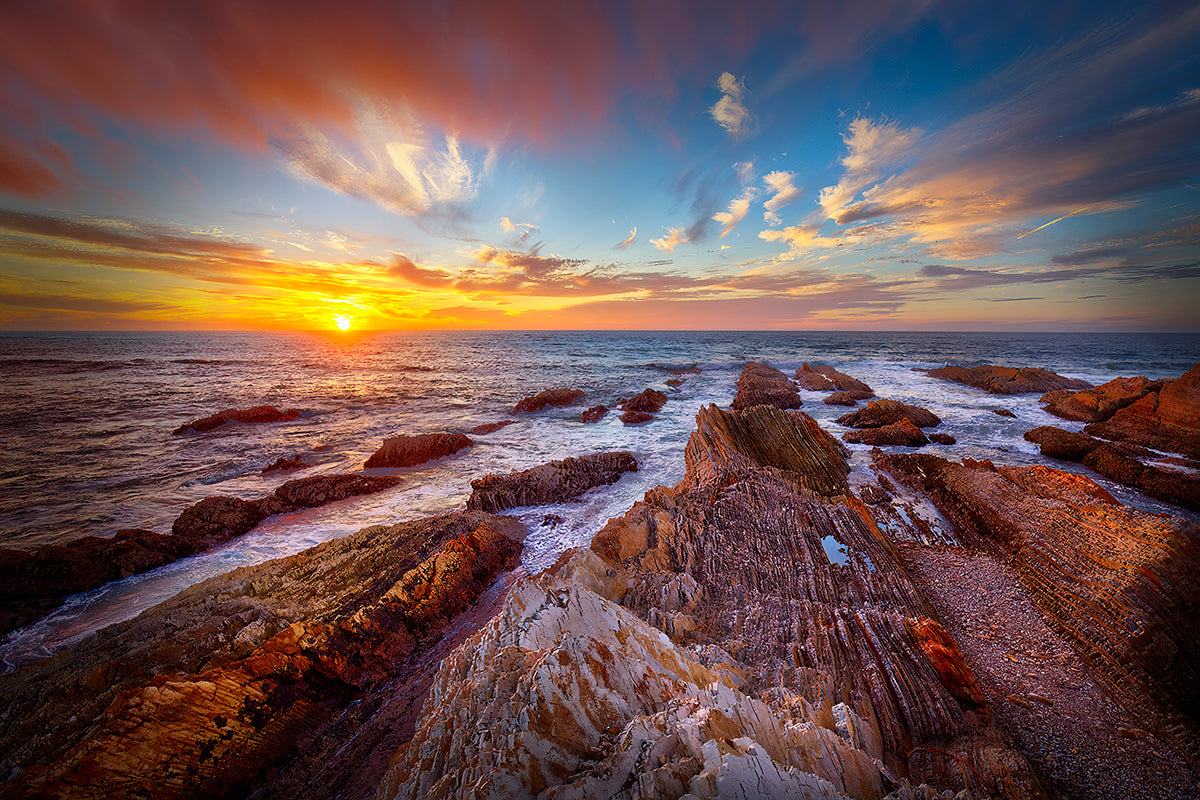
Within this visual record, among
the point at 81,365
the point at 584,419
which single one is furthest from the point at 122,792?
the point at 81,365

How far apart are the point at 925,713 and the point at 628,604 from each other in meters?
3.96

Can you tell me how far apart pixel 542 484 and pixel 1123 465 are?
19939 millimetres

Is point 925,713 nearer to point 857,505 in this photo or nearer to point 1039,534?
point 857,505

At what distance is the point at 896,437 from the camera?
18125 mm

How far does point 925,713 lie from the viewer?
4855 millimetres

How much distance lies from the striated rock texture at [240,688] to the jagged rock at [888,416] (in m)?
21.3

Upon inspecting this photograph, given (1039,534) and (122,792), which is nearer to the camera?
(122,792)

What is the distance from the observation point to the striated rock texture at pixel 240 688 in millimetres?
4445

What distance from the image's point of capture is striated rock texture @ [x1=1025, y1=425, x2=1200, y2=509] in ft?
38.6

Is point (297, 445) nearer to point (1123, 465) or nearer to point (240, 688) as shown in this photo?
point (240, 688)

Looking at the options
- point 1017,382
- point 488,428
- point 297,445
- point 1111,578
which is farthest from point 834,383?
point 297,445

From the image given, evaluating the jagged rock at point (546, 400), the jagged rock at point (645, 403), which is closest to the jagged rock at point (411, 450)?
the jagged rock at point (546, 400)

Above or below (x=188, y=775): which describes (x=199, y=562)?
below

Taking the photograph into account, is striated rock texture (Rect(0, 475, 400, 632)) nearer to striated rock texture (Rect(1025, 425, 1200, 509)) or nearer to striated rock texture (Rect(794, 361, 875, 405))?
striated rock texture (Rect(1025, 425, 1200, 509))
